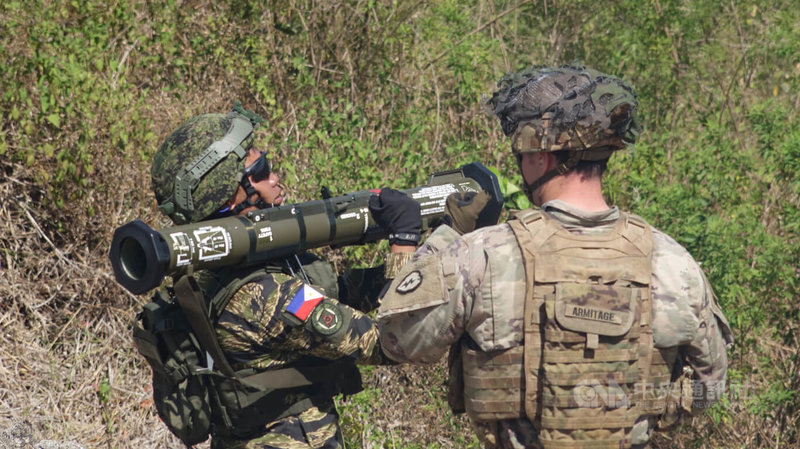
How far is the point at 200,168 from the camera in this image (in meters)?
2.87

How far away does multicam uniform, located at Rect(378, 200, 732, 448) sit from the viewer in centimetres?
225

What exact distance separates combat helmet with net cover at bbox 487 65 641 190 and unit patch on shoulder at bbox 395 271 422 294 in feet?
1.34

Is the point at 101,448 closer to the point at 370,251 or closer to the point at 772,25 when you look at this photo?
the point at 370,251

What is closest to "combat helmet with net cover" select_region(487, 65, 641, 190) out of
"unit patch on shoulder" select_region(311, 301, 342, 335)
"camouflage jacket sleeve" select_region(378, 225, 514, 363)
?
"camouflage jacket sleeve" select_region(378, 225, 514, 363)

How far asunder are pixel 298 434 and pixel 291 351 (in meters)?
0.29

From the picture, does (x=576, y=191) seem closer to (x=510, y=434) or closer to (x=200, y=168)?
(x=510, y=434)

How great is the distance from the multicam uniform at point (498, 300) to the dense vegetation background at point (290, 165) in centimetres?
204

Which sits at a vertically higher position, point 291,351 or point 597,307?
point 597,307

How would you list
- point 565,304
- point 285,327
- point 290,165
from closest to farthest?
point 565,304 < point 285,327 < point 290,165

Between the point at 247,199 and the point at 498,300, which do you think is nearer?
the point at 498,300

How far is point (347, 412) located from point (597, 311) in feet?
8.15

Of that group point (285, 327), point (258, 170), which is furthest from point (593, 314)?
point (258, 170)

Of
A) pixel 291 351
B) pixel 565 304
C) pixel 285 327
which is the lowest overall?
pixel 291 351

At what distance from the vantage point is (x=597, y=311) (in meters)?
2.23
